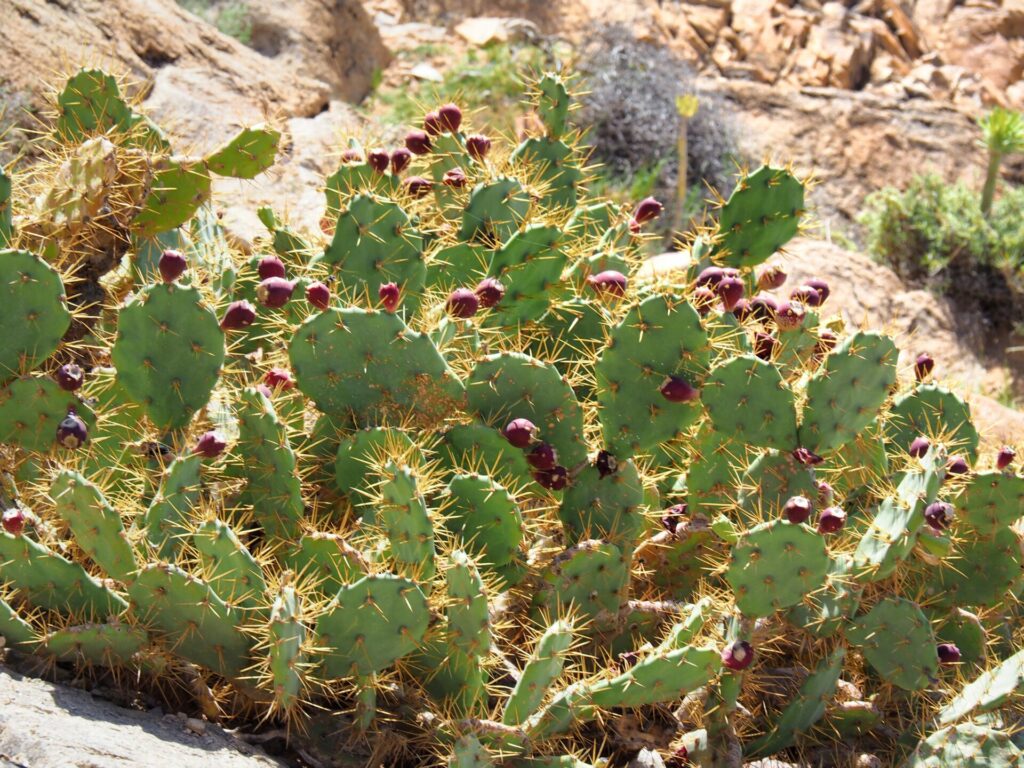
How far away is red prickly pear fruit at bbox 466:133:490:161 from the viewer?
340cm

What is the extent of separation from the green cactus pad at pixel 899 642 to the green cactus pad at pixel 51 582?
5.54 ft

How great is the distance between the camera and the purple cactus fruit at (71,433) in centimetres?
256

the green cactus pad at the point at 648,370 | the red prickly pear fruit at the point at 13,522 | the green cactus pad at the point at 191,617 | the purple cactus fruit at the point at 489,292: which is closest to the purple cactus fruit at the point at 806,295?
the green cactus pad at the point at 648,370

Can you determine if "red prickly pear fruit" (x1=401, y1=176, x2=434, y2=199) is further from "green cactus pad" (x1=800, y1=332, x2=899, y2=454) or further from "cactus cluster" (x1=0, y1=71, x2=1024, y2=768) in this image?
"green cactus pad" (x1=800, y1=332, x2=899, y2=454)

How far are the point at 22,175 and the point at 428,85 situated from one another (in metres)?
5.64

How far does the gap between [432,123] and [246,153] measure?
0.67m

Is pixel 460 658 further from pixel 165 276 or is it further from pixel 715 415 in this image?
pixel 165 276

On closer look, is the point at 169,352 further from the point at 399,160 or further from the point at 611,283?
the point at 611,283

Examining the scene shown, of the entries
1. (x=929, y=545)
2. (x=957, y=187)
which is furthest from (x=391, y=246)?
(x=957, y=187)

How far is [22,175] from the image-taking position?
129 inches

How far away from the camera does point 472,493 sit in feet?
8.55

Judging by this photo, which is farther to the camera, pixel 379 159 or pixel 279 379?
pixel 379 159

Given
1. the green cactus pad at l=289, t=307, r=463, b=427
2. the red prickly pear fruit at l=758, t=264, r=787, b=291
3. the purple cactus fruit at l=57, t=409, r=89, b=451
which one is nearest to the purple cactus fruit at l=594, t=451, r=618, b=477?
the green cactus pad at l=289, t=307, r=463, b=427

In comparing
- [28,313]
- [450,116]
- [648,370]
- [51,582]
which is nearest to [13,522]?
[51,582]
